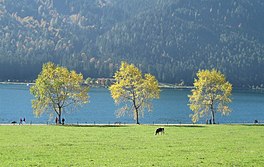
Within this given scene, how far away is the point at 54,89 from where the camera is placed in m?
89.8

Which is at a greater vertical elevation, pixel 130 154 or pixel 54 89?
pixel 54 89

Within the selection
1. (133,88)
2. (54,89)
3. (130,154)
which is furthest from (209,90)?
(130,154)

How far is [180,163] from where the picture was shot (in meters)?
33.2

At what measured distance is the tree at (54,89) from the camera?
89.3 meters

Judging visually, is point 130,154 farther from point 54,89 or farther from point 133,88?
point 133,88

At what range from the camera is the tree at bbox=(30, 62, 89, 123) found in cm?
8931

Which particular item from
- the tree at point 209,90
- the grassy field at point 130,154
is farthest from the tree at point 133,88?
the grassy field at point 130,154

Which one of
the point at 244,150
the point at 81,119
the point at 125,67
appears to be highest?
the point at 125,67

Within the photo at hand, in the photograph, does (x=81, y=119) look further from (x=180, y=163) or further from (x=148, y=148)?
(x=180, y=163)

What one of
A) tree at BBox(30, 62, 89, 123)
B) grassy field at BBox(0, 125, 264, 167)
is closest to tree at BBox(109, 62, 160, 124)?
tree at BBox(30, 62, 89, 123)

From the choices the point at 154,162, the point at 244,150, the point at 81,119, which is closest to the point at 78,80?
the point at 81,119

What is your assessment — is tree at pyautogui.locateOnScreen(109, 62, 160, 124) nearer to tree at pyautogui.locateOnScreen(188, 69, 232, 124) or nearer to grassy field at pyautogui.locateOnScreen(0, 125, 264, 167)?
tree at pyautogui.locateOnScreen(188, 69, 232, 124)

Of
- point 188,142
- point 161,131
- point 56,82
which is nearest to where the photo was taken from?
point 188,142

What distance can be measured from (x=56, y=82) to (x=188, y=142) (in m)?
44.6
